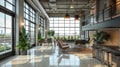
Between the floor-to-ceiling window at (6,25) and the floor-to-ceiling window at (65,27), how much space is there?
57.2ft

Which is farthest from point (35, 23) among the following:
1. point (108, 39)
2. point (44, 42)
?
point (108, 39)

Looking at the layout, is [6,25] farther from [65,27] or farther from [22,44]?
[65,27]

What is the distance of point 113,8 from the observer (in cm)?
1018

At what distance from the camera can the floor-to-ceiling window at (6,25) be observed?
32.2 feet

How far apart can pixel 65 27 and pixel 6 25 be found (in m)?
19.2

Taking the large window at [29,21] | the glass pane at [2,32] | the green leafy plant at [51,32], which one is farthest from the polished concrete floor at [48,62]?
the green leafy plant at [51,32]

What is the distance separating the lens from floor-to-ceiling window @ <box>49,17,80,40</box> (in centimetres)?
2906

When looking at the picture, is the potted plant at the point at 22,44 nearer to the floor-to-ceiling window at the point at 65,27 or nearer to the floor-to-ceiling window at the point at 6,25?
the floor-to-ceiling window at the point at 6,25

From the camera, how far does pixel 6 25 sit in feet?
35.1

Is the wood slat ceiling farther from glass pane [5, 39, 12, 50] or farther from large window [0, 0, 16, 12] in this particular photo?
glass pane [5, 39, 12, 50]

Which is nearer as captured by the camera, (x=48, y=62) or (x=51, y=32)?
(x=48, y=62)

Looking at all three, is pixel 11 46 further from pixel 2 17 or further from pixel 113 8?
pixel 113 8

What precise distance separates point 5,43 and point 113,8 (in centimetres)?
633

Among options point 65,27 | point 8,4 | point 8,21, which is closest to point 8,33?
point 8,21
